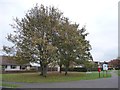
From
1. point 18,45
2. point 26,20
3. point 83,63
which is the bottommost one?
point 83,63

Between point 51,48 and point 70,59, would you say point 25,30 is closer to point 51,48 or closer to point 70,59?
point 51,48

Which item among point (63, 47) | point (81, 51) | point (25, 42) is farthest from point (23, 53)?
point (81, 51)

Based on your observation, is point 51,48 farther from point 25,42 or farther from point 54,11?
point 54,11

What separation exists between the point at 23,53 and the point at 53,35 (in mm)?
A: 5040

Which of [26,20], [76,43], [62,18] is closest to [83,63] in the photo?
[76,43]

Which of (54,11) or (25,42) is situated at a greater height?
(54,11)

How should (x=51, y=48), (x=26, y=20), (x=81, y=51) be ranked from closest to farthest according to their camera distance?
(x=51, y=48), (x=26, y=20), (x=81, y=51)

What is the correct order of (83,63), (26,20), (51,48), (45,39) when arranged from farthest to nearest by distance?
(83,63), (26,20), (45,39), (51,48)

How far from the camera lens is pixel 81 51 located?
42.8 metres

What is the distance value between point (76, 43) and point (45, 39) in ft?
19.6

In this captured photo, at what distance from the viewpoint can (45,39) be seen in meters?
36.5

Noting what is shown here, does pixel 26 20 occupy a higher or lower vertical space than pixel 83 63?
higher

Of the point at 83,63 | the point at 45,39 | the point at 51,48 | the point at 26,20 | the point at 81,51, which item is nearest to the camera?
the point at 51,48

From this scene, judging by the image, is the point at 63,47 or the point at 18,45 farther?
the point at 63,47
